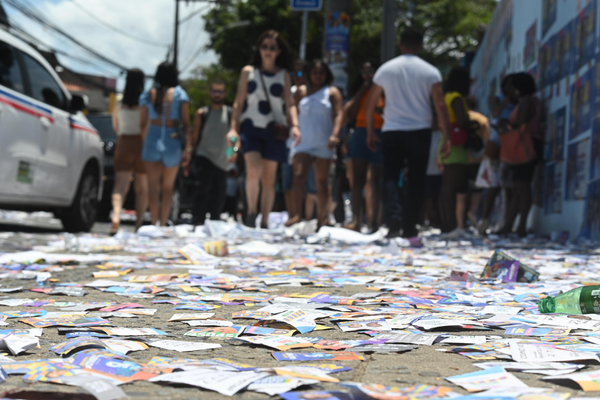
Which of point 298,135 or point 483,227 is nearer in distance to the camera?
→ point 298,135

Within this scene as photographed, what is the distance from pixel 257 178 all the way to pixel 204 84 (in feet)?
132

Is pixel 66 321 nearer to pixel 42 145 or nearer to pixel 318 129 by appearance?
pixel 42 145

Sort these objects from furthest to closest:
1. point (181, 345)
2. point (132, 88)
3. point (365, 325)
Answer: point (132, 88) < point (365, 325) < point (181, 345)

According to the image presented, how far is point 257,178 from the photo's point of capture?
753 centimetres

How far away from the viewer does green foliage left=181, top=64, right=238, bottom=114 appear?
114 ft

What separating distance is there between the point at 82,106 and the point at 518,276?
5.05 metres

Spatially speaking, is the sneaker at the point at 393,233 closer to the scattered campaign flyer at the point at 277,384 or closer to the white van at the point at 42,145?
the white van at the point at 42,145

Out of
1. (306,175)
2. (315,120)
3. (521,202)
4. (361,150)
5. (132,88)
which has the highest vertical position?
(132,88)

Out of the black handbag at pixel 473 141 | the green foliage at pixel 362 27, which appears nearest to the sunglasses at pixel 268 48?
the black handbag at pixel 473 141

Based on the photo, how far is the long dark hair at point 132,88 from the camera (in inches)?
305

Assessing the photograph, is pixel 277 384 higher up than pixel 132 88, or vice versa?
pixel 132 88

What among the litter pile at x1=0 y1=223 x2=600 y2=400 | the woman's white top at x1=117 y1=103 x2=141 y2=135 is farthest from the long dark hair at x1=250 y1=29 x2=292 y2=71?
the litter pile at x1=0 y1=223 x2=600 y2=400

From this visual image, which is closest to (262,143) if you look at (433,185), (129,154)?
(129,154)

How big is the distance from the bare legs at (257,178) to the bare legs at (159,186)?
0.77 m
